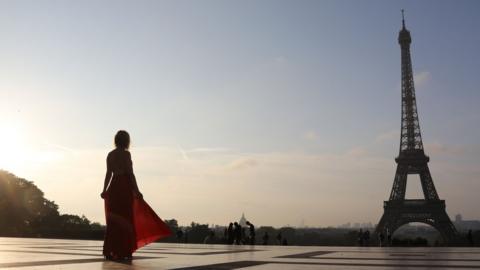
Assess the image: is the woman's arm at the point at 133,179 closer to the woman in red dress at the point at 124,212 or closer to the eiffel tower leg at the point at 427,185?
the woman in red dress at the point at 124,212

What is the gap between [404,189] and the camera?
227 ft

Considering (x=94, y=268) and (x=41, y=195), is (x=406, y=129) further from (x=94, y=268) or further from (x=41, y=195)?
(x=94, y=268)

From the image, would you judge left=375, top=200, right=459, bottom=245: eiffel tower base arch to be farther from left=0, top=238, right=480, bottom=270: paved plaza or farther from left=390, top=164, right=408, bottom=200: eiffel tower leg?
left=0, top=238, right=480, bottom=270: paved plaza

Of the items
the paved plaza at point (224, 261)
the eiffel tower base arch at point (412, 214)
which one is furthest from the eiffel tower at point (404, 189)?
the paved plaza at point (224, 261)

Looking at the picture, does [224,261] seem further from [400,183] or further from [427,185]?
[427,185]

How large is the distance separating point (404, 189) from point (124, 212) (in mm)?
66458

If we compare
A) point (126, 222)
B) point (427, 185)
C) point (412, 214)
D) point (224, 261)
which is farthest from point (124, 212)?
point (427, 185)

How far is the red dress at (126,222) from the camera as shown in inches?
299

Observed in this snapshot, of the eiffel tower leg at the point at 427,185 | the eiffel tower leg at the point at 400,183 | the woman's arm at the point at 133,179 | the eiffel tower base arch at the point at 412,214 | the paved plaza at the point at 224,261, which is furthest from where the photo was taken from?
the eiffel tower leg at the point at 400,183

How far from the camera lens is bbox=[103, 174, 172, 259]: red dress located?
761 centimetres

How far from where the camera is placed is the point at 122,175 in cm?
789

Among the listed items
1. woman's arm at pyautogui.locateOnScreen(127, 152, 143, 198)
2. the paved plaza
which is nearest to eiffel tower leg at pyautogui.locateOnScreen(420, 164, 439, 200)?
the paved plaza

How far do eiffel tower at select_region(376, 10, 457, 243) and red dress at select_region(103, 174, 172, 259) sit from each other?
203ft

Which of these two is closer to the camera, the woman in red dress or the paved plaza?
the paved plaza
